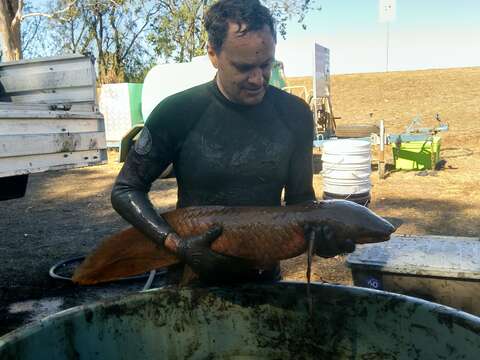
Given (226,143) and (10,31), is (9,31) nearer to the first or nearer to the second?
(10,31)

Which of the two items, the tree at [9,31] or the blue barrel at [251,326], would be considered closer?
the blue barrel at [251,326]

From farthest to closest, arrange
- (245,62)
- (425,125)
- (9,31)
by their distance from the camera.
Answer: (425,125) → (9,31) → (245,62)

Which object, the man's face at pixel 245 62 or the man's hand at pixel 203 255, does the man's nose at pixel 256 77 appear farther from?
the man's hand at pixel 203 255

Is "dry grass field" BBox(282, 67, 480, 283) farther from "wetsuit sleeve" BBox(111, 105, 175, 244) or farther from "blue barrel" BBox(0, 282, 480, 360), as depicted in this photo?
"wetsuit sleeve" BBox(111, 105, 175, 244)

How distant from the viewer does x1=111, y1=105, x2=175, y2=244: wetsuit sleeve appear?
1.93m

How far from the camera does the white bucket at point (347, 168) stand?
23.8 feet

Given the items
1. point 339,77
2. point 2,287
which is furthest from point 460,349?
point 339,77

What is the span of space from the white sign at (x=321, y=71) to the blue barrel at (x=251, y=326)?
10.7 metres

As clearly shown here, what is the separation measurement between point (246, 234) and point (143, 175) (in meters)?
0.50

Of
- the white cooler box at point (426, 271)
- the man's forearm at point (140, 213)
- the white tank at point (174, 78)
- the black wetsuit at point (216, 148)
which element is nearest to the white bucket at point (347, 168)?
the white cooler box at point (426, 271)

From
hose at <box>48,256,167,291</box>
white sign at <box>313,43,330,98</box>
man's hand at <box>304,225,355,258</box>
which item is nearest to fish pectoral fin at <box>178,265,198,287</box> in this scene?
man's hand at <box>304,225,355,258</box>

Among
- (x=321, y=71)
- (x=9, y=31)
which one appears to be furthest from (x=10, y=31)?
(x=321, y=71)

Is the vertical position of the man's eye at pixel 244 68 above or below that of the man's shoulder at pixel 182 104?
above

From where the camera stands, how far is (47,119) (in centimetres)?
510
